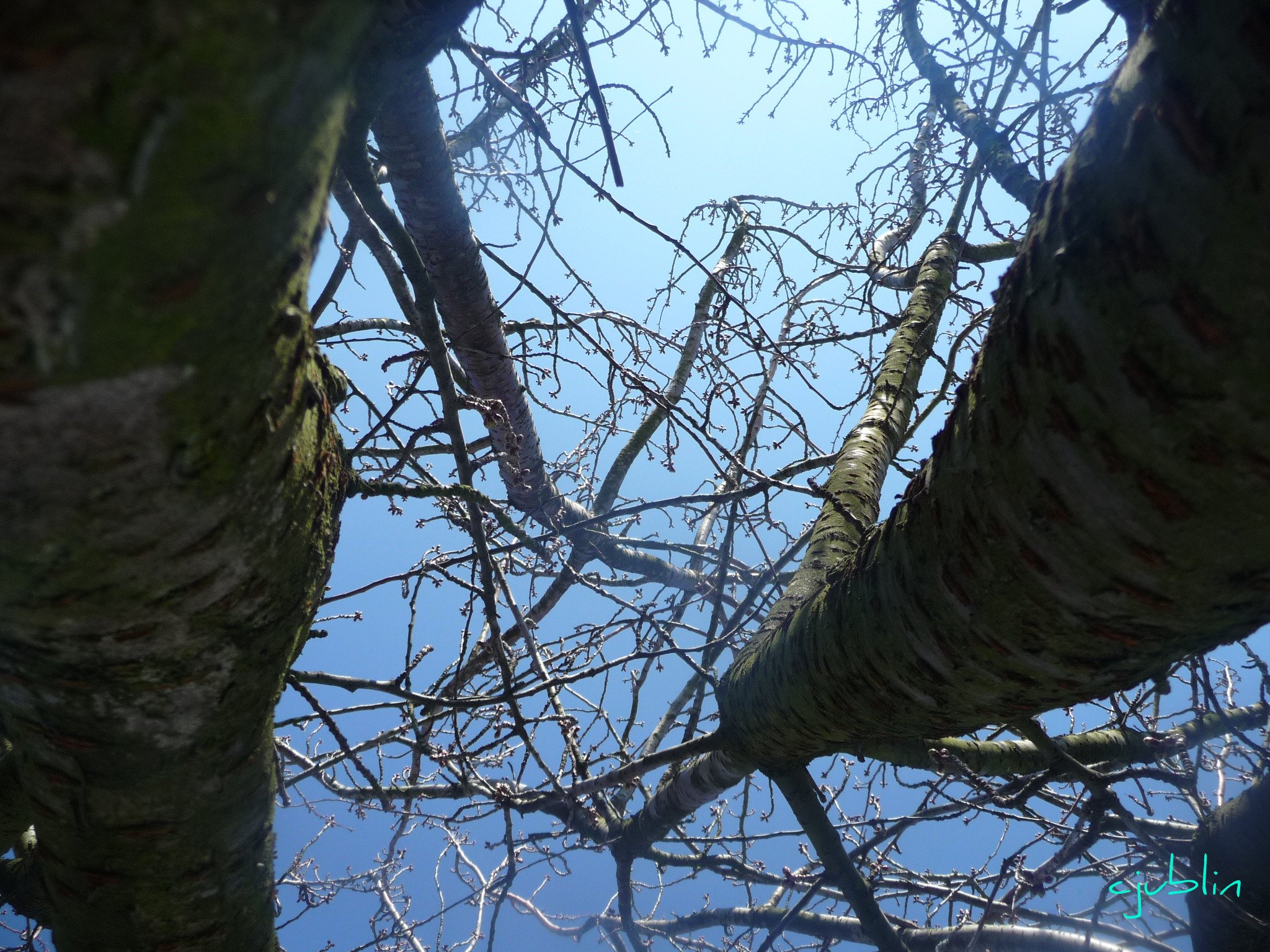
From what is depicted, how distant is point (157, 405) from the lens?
415 millimetres

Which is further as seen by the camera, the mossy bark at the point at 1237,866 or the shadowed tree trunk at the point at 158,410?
the mossy bark at the point at 1237,866

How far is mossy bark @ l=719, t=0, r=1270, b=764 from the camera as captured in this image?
0.44m

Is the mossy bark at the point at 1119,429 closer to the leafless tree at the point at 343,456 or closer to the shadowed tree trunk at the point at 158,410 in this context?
the leafless tree at the point at 343,456

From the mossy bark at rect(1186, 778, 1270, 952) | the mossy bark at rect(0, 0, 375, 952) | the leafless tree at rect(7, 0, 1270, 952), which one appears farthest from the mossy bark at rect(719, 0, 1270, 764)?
the mossy bark at rect(1186, 778, 1270, 952)

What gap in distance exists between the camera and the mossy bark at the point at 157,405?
0.29 meters

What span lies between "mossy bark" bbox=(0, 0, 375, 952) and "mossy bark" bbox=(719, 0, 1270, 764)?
522 mm

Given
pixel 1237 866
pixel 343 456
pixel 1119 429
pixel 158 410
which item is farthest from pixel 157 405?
pixel 1237 866

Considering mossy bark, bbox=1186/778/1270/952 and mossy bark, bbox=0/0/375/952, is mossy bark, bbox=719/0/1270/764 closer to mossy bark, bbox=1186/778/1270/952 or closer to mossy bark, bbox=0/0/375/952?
mossy bark, bbox=0/0/375/952

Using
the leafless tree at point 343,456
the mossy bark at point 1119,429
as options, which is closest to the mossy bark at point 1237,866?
the leafless tree at point 343,456

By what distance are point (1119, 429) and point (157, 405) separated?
27.0 inches

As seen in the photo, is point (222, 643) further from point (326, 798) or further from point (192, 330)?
point (326, 798)

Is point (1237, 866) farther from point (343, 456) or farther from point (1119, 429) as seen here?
point (343, 456)

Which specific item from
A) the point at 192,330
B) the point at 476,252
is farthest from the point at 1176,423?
the point at 476,252

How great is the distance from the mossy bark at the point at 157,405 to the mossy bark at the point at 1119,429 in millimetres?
522
